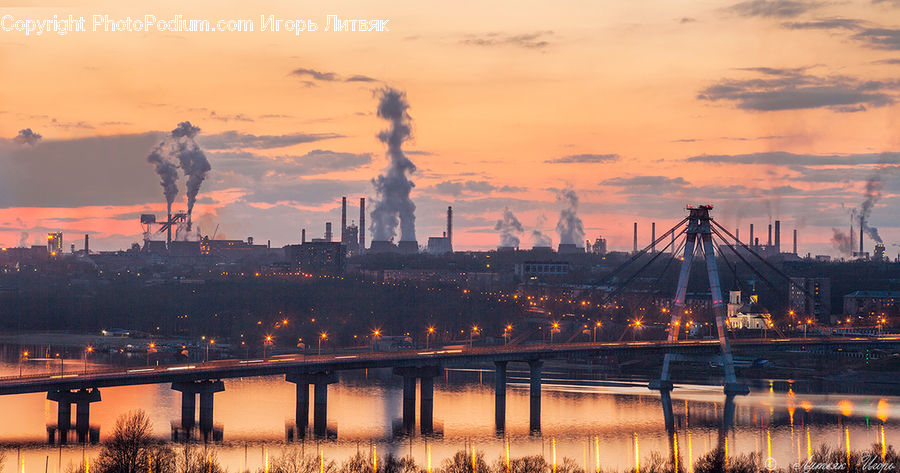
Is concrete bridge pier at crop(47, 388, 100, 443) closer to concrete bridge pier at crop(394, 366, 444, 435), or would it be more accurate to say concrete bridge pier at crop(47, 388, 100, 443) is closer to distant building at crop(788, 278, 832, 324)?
concrete bridge pier at crop(394, 366, 444, 435)

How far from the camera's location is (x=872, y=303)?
166 metres

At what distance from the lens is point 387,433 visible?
7375 centimetres

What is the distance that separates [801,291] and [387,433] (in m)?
108

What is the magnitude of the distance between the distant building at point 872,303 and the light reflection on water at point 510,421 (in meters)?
68.1

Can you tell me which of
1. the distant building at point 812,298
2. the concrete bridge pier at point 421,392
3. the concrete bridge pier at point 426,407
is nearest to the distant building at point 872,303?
the distant building at point 812,298

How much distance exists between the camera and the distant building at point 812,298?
16738 centimetres

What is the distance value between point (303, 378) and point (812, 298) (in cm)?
10186

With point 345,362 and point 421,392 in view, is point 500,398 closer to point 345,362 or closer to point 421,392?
point 421,392

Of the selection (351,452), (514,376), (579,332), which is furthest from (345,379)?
(579,332)

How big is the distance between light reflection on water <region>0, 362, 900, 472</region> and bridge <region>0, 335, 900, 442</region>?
1060mm

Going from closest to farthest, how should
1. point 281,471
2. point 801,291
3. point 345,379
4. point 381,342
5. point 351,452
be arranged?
point 281,471 → point 351,452 → point 345,379 → point 381,342 → point 801,291

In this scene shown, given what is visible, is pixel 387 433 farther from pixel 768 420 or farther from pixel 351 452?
pixel 768 420

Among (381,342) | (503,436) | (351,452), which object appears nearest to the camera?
(351,452)

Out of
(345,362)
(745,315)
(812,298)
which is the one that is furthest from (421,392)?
(812,298)
